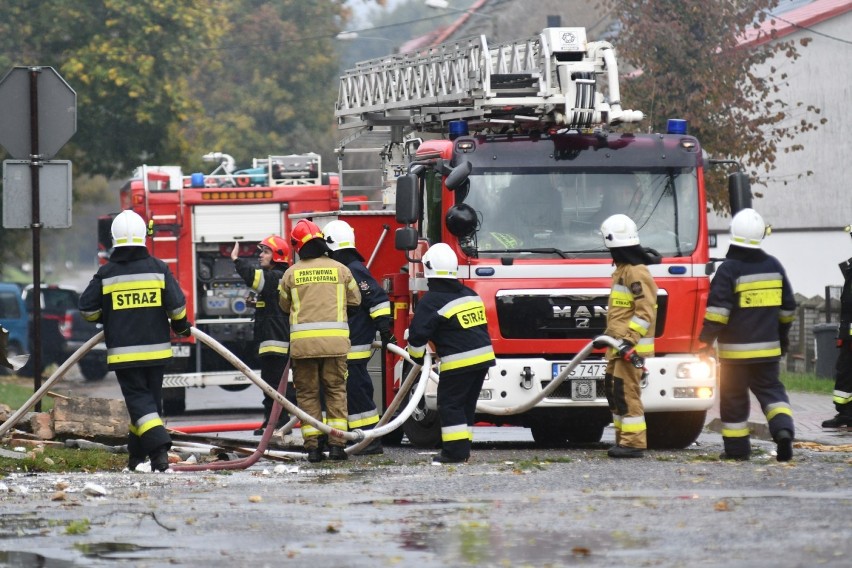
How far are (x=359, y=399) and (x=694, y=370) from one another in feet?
8.13

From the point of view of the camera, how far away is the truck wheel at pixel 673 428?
13312mm

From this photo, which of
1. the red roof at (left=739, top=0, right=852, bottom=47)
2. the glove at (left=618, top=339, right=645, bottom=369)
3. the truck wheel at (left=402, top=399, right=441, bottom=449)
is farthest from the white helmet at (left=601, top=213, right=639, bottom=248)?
the red roof at (left=739, top=0, right=852, bottom=47)

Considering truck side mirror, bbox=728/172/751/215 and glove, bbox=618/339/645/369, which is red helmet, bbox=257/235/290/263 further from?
glove, bbox=618/339/645/369

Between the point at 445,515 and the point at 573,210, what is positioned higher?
the point at 573,210

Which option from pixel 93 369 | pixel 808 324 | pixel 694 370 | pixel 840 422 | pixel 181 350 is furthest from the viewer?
pixel 93 369

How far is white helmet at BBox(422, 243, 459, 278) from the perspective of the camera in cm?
1185

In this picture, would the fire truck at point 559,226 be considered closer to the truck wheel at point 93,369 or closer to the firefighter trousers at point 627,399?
the firefighter trousers at point 627,399

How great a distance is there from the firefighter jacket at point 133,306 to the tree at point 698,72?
13757 millimetres

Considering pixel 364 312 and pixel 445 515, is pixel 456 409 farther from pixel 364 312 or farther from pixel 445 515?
pixel 445 515

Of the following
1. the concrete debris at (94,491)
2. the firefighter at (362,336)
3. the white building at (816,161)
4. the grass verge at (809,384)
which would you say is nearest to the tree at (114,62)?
the white building at (816,161)

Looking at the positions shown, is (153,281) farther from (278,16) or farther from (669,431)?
(278,16)

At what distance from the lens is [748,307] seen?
1145 centimetres

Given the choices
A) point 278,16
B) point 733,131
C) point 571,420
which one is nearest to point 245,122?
point 278,16

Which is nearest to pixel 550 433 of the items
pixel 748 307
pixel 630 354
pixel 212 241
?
pixel 630 354
